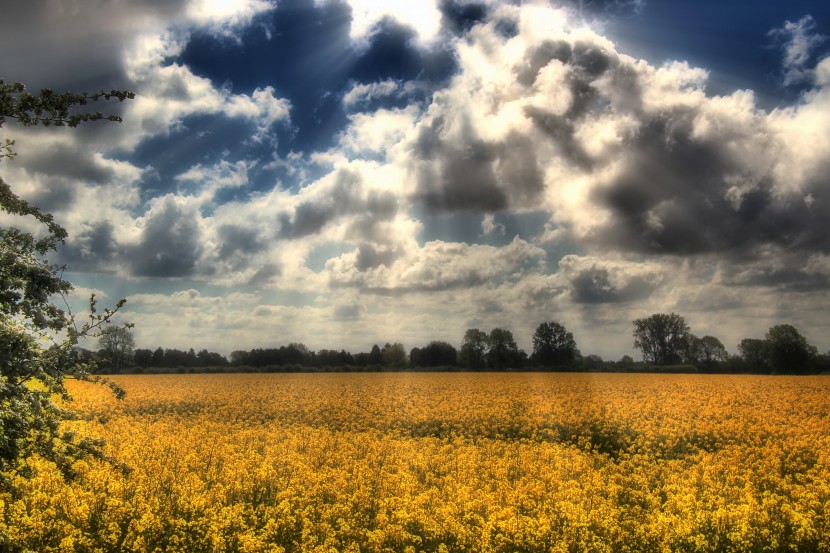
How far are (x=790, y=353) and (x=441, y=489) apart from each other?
305 ft

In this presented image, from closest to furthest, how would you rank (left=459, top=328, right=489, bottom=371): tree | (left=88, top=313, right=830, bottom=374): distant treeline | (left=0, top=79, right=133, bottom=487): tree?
(left=0, top=79, right=133, bottom=487): tree → (left=88, top=313, right=830, bottom=374): distant treeline → (left=459, top=328, right=489, bottom=371): tree

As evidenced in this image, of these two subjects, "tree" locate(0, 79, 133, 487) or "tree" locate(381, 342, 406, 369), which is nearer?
"tree" locate(0, 79, 133, 487)

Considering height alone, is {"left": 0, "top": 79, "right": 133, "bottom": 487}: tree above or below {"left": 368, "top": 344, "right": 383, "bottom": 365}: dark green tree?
above

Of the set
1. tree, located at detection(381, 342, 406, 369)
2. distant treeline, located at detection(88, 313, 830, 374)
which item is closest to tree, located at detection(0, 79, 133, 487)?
distant treeline, located at detection(88, 313, 830, 374)

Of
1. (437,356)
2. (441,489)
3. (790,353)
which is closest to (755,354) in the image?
(790,353)

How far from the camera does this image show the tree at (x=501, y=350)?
87281 mm

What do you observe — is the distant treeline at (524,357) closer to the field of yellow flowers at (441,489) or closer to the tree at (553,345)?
the tree at (553,345)

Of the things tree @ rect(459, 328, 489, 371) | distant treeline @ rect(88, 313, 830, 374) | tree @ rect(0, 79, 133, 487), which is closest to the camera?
tree @ rect(0, 79, 133, 487)

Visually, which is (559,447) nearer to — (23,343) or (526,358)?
(23,343)

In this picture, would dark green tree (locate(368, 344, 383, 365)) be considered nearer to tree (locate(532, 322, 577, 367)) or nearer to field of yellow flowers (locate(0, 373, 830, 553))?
tree (locate(532, 322, 577, 367))

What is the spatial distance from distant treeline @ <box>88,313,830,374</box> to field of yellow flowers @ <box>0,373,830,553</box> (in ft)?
180

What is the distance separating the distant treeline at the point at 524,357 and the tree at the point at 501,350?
17cm

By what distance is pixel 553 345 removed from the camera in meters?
95.2

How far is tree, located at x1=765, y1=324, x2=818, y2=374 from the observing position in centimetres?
8238
